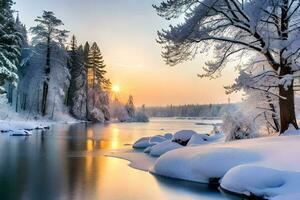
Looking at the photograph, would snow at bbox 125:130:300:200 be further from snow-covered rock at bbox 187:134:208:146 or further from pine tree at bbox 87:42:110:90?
pine tree at bbox 87:42:110:90

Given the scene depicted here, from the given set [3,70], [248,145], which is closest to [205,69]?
[248,145]

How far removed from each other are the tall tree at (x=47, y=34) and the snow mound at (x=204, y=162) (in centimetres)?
4061

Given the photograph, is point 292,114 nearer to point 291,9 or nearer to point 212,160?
point 291,9

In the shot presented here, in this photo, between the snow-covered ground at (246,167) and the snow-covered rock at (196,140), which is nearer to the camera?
the snow-covered ground at (246,167)

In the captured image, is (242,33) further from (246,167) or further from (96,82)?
(96,82)

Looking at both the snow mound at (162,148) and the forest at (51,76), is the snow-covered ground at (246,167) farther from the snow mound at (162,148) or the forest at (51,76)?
the forest at (51,76)

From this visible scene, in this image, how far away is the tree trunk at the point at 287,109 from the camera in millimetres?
15852

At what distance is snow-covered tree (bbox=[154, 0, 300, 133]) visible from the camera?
1493 centimetres

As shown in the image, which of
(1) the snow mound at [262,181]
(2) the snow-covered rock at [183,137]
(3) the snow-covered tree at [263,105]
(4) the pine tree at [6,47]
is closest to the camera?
(1) the snow mound at [262,181]

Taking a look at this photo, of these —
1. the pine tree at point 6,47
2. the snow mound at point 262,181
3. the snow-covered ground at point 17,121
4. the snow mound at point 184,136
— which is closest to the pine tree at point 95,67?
the snow-covered ground at point 17,121

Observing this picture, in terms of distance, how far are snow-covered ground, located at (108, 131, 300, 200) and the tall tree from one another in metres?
38.4

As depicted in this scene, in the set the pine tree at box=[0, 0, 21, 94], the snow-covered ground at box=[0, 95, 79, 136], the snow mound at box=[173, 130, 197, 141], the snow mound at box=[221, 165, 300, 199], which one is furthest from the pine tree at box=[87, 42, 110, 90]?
the snow mound at box=[221, 165, 300, 199]

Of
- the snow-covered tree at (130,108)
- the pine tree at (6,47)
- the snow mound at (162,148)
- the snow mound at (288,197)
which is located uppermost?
the pine tree at (6,47)

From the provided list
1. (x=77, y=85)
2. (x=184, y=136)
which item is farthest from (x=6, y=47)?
(x=77, y=85)
